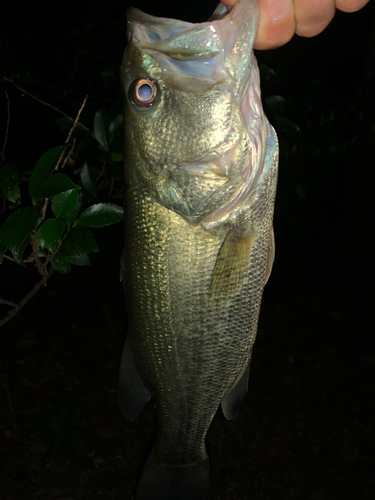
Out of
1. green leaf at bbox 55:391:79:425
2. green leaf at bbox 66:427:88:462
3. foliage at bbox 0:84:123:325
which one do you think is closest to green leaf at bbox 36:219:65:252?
foliage at bbox 0:84:123:325

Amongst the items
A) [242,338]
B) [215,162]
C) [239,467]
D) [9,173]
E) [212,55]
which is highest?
[212,55]

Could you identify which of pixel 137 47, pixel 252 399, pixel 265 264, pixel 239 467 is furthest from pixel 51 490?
pixel 137 47

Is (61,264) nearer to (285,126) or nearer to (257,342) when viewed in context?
(285,126)

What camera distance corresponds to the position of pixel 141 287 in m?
1.40

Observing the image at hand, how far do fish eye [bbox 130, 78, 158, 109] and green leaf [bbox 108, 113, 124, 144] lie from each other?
92 centimetres

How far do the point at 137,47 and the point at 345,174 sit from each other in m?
4.49

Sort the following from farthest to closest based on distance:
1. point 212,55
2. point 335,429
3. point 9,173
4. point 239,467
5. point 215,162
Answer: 1. point 335,429
2. point 239,467
3. point 9,173
4. point 215,162
5. point 212,55

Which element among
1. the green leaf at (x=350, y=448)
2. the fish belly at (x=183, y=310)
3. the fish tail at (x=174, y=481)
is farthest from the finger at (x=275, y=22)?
the green leaf at (x=350, y=448)

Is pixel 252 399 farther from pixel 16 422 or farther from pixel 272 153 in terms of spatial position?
pixel 272 153

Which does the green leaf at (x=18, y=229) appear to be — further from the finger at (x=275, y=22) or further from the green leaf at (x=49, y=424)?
the green leaf at (x=49, y=424)

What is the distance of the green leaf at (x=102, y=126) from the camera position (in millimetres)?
2061

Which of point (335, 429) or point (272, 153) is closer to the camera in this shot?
point (272, 153)

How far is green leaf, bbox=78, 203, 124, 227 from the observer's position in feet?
5.08

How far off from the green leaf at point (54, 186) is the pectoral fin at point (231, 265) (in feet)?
1.84
